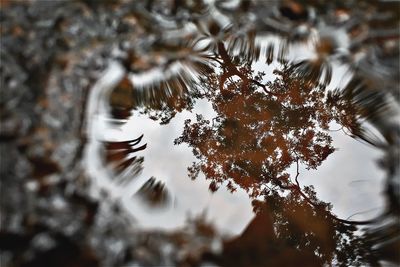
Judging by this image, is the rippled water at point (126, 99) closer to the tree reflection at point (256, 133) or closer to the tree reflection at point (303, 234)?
the tree reflection at point (303, 234)

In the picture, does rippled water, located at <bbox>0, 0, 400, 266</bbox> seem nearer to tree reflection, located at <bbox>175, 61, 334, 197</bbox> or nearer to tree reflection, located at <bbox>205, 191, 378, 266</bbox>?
tree reflection, located at <bbox>205, 191, 378, 266</bbox>

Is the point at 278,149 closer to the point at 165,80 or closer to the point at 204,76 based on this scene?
the point at 204,76

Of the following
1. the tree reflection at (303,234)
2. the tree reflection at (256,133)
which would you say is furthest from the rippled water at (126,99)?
the tree reflection at (256,133)

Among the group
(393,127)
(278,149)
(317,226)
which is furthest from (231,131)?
(393,127)

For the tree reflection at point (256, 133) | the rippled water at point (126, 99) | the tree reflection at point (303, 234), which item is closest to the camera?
the rippled water at point (126, 99)

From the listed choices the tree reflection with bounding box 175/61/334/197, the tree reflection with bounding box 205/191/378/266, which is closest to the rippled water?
the tree reflection with bounding box 205/191/378/266

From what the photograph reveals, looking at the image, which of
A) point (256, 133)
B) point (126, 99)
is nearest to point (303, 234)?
point (256, 133)

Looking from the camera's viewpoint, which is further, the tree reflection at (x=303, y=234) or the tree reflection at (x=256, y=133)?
the tree reflection at (x=256, y=133)

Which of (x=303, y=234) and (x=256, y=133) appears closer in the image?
(x=303, y=234)

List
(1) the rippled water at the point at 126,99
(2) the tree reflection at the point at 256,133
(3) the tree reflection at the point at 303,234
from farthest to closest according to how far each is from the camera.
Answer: (2) the tree reflection at the point at 256,133
(3) the tree reflection at the point at 303,234
(1) the rippled water at the point at 126,99

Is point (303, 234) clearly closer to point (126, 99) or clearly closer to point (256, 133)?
point (256, 133)

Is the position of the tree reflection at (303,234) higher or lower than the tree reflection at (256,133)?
lower
